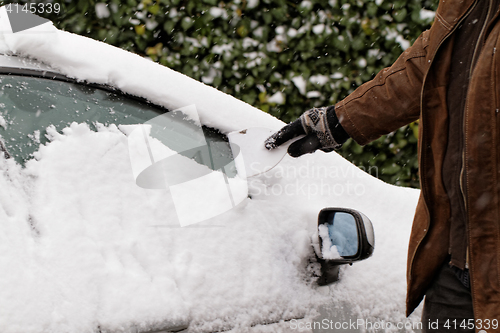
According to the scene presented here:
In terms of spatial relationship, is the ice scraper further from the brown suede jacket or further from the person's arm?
the brown suede jacket

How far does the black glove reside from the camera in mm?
1627

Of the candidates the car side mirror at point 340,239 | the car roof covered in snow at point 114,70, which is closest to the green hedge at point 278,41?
the car roof covered in snow at point 114,70

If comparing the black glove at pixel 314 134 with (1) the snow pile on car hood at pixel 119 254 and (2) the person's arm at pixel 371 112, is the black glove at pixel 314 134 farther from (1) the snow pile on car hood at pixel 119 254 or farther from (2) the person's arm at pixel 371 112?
(1) the snow pile on car hood at pixel 119 254

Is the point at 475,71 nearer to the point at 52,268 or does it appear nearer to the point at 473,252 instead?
the point at 473,252

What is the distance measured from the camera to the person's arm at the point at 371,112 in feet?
4.62

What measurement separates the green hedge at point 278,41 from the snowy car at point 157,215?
1.86 meters

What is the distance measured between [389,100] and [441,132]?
0.88ft

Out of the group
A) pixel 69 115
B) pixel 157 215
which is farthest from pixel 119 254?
pixel 69 115

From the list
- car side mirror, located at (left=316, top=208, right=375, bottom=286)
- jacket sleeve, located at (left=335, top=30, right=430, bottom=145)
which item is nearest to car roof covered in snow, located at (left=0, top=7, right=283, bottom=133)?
jacket sleeve, located at (left=335, top=30, right=430, bottom=145)

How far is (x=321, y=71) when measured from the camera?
3.58m

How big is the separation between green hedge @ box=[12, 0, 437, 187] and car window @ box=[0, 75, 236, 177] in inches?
78.6

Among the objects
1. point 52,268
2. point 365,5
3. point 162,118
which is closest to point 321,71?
point 365,5

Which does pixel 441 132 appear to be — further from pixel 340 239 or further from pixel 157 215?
pixel 157 215

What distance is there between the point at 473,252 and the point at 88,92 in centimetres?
134
